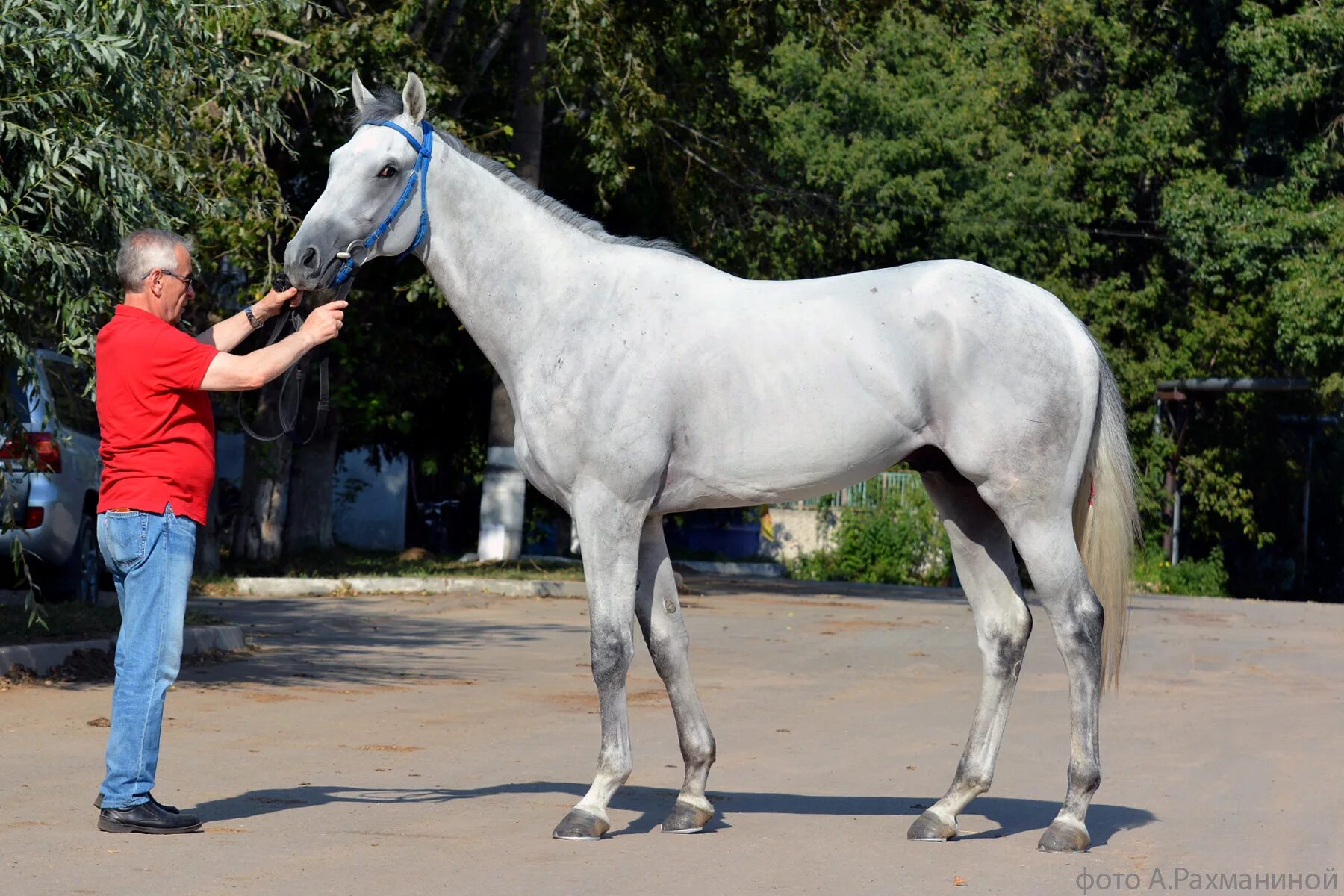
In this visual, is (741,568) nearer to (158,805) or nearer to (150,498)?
(158,805)

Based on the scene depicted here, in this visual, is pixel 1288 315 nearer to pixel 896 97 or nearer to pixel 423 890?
pixel 896 97

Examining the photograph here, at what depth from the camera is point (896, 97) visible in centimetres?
3198

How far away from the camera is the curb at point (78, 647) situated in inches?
383

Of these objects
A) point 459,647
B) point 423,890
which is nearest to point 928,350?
point 423,890

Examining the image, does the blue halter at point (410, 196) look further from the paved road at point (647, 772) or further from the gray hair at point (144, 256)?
the paved road at point (647, 772)

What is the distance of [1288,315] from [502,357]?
78.6 feet

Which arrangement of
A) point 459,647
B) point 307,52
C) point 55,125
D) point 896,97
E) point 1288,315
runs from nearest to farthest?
point 55,125 → point 459,647 → point 307,52 → point 1288,315 → point 896,97

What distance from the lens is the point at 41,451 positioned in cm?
1159

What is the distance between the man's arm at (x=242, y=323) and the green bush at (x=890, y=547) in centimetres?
2298

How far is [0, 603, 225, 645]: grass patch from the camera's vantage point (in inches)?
416

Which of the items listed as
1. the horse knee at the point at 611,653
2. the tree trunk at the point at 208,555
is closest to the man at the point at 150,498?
the horse knee at the point at 611,653

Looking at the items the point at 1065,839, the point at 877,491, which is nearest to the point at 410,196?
the point at 1065,839

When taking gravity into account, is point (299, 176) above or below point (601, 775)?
above

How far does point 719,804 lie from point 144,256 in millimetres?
3149
